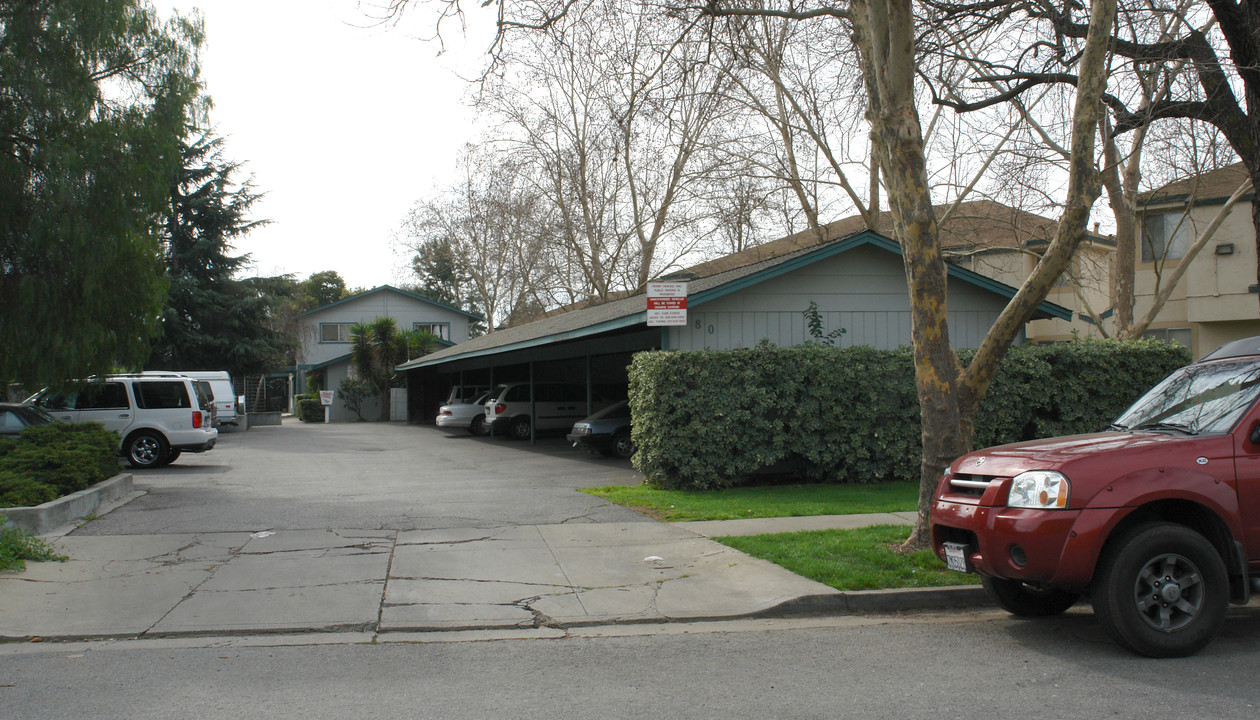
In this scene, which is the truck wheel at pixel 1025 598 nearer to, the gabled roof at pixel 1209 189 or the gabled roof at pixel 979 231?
the gabled roof at pixel 979 231

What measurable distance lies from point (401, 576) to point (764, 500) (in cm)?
605

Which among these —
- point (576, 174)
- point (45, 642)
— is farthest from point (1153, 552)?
point (576, 174)

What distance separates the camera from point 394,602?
7344mm

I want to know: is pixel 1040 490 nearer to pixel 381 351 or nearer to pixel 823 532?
pixel 823 532

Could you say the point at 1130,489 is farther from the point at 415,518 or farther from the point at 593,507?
the point at 415,518

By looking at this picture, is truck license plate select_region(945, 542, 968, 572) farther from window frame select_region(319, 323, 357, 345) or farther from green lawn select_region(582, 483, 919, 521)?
window frame select_region(319, 323, 357, 345)

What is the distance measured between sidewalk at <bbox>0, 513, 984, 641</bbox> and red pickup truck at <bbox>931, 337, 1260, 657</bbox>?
1.74 m

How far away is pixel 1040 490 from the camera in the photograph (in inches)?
224

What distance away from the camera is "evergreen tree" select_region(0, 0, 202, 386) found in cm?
1360

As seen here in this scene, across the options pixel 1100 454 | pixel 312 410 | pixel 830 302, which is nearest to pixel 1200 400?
pixel 1100 454

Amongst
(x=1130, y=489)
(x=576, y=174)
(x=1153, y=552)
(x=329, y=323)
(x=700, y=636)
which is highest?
(x=576, y=174)

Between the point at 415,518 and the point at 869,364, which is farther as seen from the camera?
the point at 869,364

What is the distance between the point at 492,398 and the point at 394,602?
2120 cm

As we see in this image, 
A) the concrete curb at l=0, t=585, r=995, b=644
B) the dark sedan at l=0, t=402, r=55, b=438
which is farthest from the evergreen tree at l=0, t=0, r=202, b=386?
the concrete curb at l=0, t=585, r=995, b=644
